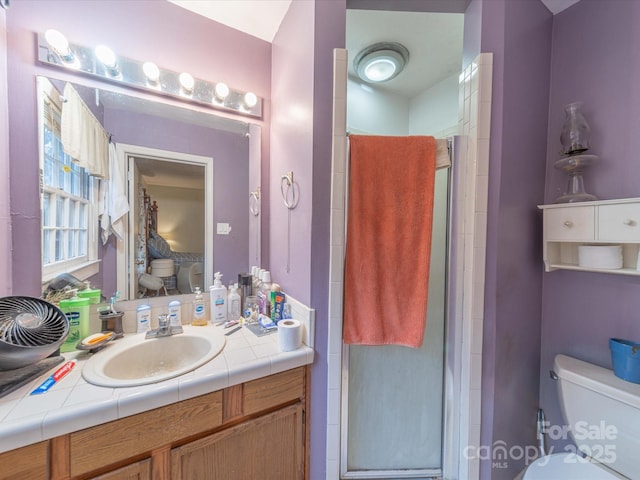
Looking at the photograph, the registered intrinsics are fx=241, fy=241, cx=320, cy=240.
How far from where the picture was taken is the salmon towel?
108 centimetres

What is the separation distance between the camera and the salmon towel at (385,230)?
108 centimetres

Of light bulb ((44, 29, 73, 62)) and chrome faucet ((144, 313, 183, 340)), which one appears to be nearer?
light bulb ((44, 29, 73, 62))

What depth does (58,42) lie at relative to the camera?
3.24ft

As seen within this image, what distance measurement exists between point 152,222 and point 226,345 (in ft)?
A: 2.36

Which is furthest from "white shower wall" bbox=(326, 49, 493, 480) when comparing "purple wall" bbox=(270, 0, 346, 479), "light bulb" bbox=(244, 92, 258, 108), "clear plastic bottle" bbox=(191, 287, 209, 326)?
"clear plastic bottle" bbox=(191, 287, 209, 326)

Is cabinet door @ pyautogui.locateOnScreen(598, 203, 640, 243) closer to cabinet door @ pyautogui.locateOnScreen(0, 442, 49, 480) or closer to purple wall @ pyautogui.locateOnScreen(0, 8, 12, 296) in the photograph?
cabinet door @ pyautogui.locateOnScreen(0, 442, 49, 480)

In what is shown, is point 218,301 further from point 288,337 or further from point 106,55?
point 106,55

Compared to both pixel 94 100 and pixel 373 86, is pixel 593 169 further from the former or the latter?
pixel 94 100

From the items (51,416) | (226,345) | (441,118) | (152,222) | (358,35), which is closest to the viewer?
(51,416)

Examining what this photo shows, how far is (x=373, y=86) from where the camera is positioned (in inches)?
73.1

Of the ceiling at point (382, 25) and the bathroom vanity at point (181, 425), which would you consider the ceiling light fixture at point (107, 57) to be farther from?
the bathroom vanity at point (181, 425)

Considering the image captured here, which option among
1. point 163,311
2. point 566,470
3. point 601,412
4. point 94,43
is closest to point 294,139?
point 94,43

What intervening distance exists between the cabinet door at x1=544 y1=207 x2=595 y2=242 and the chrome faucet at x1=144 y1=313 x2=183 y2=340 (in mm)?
1798

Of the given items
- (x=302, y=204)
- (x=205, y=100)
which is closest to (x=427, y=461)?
(x=302, y=204)
